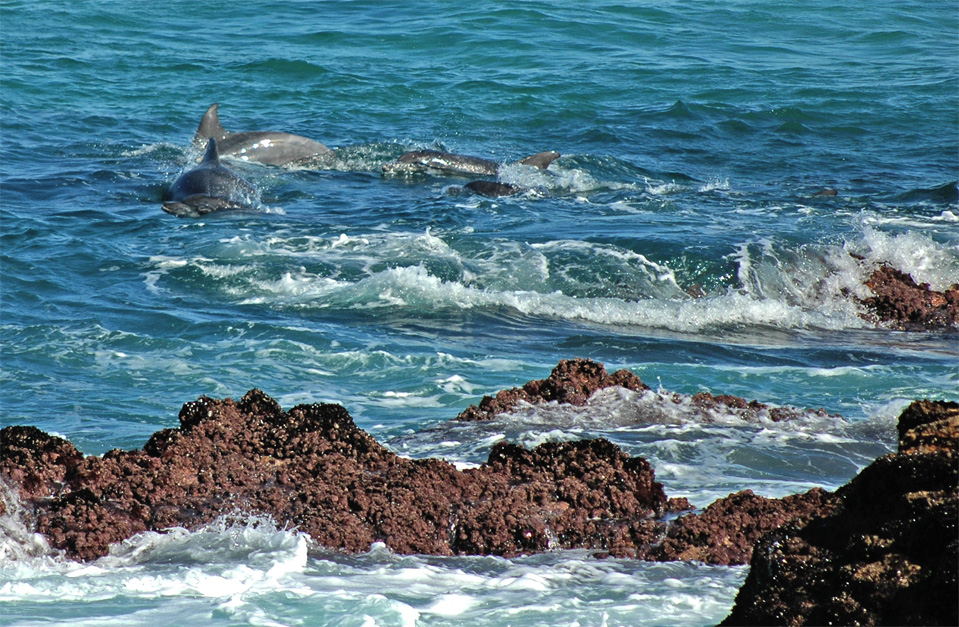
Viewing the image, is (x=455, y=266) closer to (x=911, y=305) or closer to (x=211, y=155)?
(x=911, y=305)

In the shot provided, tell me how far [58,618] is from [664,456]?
2930 millimetres

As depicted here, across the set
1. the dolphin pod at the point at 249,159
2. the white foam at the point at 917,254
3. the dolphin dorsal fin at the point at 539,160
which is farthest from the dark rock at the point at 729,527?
the dolphin dorsal fin at the point at 539,160

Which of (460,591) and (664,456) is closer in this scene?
(460,591)

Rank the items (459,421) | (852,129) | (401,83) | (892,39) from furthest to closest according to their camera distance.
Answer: (892,39), (401,83), (852,129), (459,421)

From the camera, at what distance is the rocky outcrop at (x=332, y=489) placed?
13.6 feet

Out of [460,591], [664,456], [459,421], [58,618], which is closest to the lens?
[58,618]

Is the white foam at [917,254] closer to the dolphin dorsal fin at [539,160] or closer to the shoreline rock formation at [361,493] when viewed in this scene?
the dolphin dorsal fin at [539,160]

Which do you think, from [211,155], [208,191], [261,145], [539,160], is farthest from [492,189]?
[261,145]

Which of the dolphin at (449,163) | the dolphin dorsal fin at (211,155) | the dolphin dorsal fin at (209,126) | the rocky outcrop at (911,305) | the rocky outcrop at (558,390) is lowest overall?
the rocky outcrop at (911,305)

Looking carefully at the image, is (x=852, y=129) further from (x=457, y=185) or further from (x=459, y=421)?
(x=459, y=421)

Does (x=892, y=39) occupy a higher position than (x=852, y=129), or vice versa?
(x=892, y=39)

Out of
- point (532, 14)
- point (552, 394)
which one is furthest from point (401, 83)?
point (552, 394)

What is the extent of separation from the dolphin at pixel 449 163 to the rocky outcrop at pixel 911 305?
545cm

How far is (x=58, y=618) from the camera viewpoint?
3404 mm
